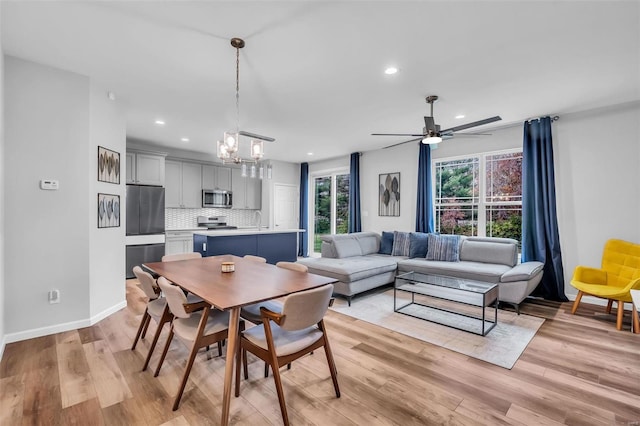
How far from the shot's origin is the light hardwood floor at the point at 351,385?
5.86 ft

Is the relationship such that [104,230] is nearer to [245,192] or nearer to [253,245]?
[253,245]

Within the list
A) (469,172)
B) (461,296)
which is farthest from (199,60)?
(469,172)

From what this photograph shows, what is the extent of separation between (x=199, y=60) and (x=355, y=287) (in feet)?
10.6

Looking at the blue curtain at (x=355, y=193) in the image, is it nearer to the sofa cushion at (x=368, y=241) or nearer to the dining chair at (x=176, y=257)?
the sofa cushion at (x=368, y=241)

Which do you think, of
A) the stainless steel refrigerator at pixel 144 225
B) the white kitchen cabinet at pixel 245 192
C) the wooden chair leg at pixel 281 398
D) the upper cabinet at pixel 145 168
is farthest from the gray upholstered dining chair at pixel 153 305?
the white kitchen cabinet at pixel 245 192

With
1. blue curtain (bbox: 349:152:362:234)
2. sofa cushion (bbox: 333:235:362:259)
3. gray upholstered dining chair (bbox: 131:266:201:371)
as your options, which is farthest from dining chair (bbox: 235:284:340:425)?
blue curtain (bbox: 349:152:362:234)

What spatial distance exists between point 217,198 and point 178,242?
141 cm

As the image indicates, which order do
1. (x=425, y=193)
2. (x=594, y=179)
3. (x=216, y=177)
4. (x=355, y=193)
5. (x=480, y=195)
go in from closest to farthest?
(x=594, y=179)
(x=480, y=195)
(x=425, y=193)
(x=355, y=193)
(x=216, y=177)

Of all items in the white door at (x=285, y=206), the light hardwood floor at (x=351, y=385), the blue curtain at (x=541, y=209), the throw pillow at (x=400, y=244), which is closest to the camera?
the light hardwood floor at (x=351, y=385)

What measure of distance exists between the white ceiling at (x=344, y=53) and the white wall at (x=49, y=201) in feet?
0.91

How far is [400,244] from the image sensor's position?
534 cm

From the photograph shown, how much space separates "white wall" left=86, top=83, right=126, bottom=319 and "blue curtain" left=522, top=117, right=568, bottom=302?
5765 millimetres

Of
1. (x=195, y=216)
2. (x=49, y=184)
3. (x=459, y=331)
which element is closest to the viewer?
(x=49, y=184)

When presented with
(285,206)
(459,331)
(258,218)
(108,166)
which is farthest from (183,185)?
(459,331)
